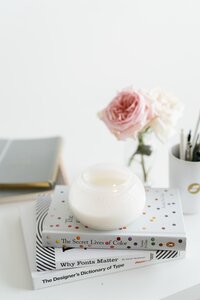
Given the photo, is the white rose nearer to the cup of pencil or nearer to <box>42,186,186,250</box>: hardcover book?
the cup of pencil

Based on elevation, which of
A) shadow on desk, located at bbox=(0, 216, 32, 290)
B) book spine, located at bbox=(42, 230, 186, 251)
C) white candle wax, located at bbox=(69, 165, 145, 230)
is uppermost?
white candle wax, located at bbox=(69, 165, 145, 230)

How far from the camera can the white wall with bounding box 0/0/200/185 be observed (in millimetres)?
1028

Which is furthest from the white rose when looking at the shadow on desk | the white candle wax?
the shadow on desk

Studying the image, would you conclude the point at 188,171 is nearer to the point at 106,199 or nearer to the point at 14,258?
the point at 106,199

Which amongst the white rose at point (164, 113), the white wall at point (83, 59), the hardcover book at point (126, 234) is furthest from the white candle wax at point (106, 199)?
the white wall at point (83, 59)

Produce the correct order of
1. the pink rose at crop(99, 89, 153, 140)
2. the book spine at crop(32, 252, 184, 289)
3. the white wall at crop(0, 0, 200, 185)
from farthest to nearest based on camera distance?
the white wall at crop(0, 0, 200, 185)
the pink rose at crop(99, 89, 153, 140)
the book spine at crop(32, 252, 184, 289)

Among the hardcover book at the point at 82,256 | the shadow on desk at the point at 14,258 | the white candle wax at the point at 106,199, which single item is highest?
the white candle wax at the point at 106,199

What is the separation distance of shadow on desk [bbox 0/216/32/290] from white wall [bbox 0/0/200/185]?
0.28m

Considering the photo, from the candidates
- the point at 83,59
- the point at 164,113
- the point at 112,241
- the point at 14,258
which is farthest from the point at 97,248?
the point at 83,59

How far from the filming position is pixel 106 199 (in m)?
0.59

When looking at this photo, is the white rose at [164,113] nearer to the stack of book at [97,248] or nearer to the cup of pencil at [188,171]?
the cup of pencil at [188,171]

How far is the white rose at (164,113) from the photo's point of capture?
0.72 m

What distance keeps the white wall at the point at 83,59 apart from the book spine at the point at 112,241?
0.37 m

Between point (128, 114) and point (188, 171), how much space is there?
0.41ft
